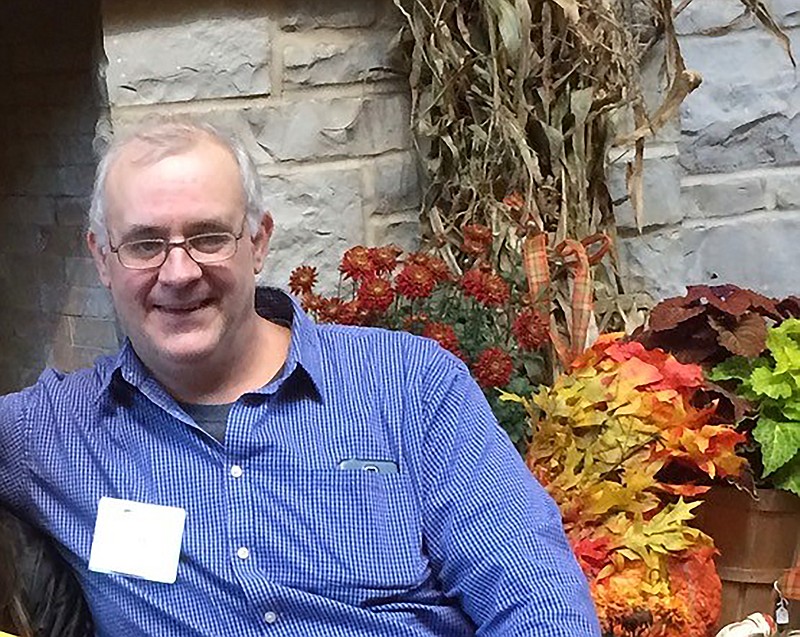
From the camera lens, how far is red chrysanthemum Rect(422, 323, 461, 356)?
1705 millimetres

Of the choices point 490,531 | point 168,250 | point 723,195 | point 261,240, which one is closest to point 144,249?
point 168,250

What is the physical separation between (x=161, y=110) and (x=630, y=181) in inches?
31.7

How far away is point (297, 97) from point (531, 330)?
55cm

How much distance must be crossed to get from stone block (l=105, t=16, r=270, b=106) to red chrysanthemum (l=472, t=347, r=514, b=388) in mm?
561

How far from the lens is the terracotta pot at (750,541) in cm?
164

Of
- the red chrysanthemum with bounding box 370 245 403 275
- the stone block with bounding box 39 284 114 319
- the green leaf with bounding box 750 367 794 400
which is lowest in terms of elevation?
the stone block with bounding box 39 284 114 319

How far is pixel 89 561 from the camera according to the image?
1.35 meters

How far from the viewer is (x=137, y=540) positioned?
4.30 feet

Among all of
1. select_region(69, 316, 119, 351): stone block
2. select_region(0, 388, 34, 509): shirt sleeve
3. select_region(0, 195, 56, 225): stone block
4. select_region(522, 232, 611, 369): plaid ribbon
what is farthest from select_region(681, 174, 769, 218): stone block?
select_region(0, 388, 34, 509): shirt sleeve

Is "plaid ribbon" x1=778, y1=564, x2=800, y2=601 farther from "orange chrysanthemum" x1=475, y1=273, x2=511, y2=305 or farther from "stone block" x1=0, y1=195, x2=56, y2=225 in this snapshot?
"stone block" x1=0, y1=195, x2=56, y2=225

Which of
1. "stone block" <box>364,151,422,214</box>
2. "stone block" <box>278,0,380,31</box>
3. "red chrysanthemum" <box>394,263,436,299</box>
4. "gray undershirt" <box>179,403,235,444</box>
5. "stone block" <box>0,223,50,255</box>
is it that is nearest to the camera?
"gray undershirt" <box>179,403,235,444</box>

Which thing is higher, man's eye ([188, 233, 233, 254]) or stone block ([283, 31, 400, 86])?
stone block ([283, 31, 400, 86])

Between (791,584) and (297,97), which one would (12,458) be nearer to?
(297,97)

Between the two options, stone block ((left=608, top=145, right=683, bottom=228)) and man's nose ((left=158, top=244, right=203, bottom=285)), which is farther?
stone block ((left=608, top=145, right=683, bottom=228))
